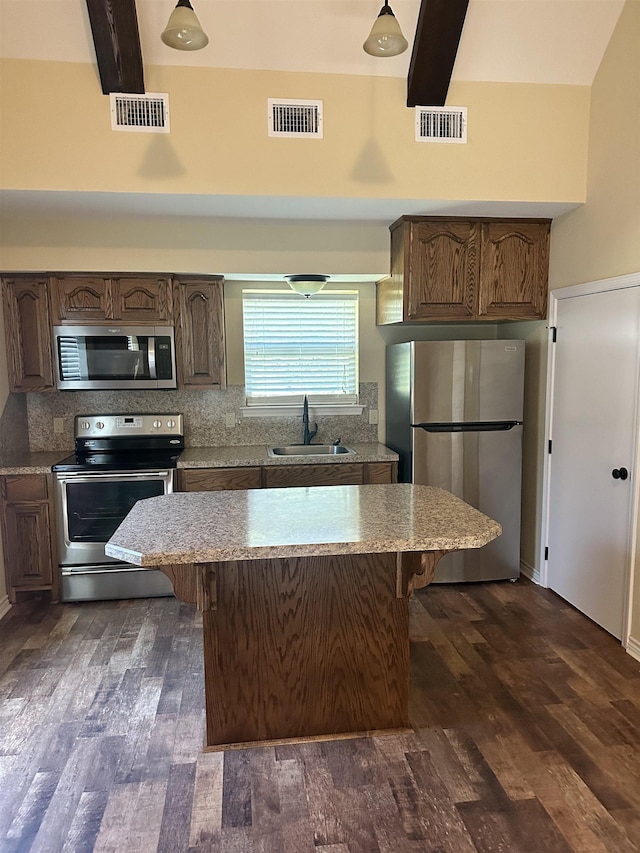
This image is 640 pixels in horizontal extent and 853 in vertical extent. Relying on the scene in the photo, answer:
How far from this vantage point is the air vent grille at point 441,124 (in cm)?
300

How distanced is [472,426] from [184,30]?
270cm

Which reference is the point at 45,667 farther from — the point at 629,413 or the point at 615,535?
the point at 629,413

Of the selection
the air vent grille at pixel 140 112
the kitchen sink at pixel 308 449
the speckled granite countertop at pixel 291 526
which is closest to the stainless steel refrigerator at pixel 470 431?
the kitchen sink at pixel 308 449

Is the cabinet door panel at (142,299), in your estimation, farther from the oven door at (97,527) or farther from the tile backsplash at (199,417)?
the oven door at (97,527)

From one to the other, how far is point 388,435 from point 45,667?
105 inches

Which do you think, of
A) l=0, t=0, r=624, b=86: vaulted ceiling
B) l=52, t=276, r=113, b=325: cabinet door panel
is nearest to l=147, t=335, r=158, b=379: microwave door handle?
l=52, t=276, r=113, b=325: cabinet door panel

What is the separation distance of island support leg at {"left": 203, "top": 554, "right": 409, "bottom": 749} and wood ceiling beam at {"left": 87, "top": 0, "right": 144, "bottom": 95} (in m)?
2.37

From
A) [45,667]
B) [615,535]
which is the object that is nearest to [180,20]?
[45,667]

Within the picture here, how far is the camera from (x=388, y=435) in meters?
4.32

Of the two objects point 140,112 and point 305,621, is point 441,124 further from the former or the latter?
point 305,621

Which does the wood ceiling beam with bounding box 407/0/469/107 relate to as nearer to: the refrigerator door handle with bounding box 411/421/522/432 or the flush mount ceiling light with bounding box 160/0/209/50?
the flush mount ceiling light with bounding box 160/0/209/50

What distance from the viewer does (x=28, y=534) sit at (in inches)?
140

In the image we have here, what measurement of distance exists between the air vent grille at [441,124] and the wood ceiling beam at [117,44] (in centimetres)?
144

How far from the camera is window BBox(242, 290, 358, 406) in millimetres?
4301
